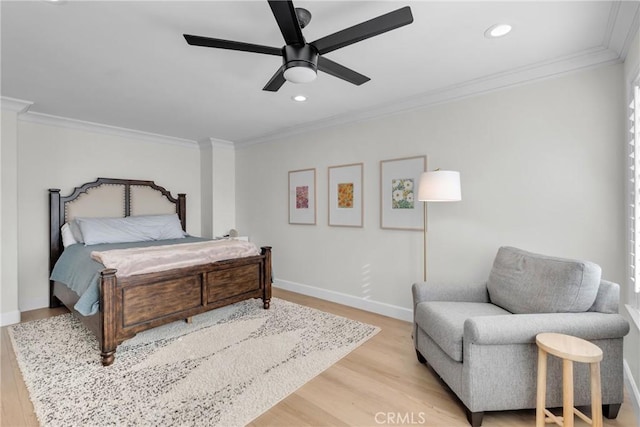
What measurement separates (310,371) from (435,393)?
0.89 meters

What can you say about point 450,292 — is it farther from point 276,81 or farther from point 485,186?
point 276,81

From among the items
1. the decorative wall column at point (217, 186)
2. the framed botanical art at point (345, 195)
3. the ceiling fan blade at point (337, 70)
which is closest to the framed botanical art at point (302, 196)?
the framed botanical art at point (345, 195)

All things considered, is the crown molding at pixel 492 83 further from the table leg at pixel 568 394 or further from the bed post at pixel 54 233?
the bed post at pixel 54 233

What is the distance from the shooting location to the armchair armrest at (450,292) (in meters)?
2.44

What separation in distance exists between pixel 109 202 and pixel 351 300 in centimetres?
363

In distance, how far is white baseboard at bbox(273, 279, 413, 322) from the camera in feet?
10.9

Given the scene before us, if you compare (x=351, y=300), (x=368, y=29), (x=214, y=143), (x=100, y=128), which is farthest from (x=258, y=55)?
(x=100, y=128)

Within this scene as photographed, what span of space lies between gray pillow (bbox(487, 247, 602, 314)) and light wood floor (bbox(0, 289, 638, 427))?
651 mm

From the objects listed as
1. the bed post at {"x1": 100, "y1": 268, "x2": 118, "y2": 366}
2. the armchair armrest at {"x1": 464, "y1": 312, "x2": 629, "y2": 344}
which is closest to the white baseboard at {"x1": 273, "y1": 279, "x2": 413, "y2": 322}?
the armchair armrest at {"x1": 464, "y1": 312, "x2": 629, "y2": 344}

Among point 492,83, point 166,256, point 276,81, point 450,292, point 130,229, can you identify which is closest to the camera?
point 276,81

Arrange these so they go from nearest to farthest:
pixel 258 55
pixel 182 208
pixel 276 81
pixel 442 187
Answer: pixel 276 81 → pixel 258 55 → pixel 442 187 → pixel 182 208

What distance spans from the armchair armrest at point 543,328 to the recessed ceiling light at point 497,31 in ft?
6.05

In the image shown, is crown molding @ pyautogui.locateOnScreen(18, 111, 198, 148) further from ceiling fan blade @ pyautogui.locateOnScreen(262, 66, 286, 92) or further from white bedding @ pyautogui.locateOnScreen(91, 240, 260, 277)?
ceiling fan blade @ pyautogui.locateOnScreen(262, 66, 286, 92)

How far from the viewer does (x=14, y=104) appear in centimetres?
318
